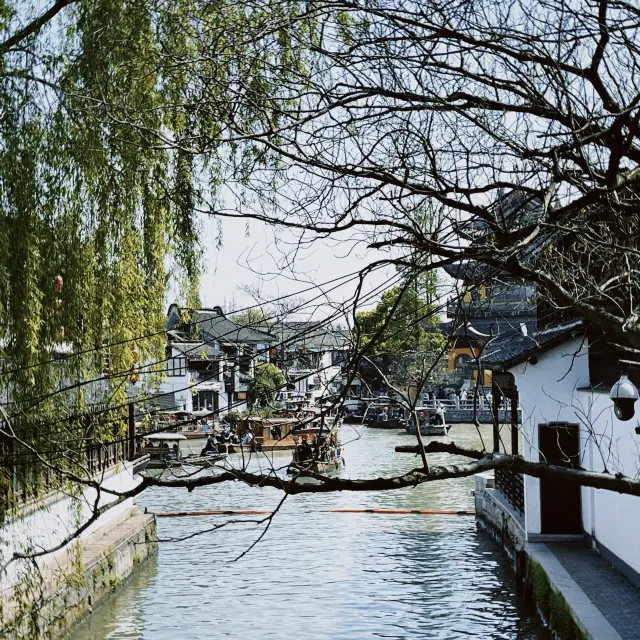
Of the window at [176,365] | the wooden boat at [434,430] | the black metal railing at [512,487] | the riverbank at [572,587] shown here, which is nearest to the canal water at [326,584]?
the riverbank at [572,587]

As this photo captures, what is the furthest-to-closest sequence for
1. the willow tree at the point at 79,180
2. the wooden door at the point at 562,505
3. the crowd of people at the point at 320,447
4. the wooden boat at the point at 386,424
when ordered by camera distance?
the wooden boat at the point at 386,424
the wooden door at the point at 562,505
the willow tree at the point at 79,180
the crowd of people at the point at 320,447

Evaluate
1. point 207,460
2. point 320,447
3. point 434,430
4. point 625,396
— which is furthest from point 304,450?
point 434,430

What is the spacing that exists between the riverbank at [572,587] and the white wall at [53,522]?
449 cm

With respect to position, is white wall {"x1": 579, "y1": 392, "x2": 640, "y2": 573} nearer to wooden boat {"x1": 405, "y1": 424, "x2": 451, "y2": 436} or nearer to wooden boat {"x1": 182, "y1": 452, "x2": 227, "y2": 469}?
wooden boat {"x1": 182, "y1": 452, "x2": 227, "y2": 469}

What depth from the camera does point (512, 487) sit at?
16203 millimetres

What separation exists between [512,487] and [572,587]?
18.4 feet

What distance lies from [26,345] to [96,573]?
6.43 meters

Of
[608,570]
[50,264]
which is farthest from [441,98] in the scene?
[608,570]

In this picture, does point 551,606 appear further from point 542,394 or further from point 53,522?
point 53,522

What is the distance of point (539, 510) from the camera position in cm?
1363

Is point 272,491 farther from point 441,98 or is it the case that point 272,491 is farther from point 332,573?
point 441,98

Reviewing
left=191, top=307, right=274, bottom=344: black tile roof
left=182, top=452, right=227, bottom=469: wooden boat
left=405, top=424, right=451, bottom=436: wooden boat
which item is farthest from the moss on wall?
left=405, top=424, right=451, bottom=436: wooden boat

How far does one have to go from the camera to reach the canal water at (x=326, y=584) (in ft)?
40.4

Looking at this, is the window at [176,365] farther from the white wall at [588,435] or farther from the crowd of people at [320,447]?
the white wall at [588,435]
